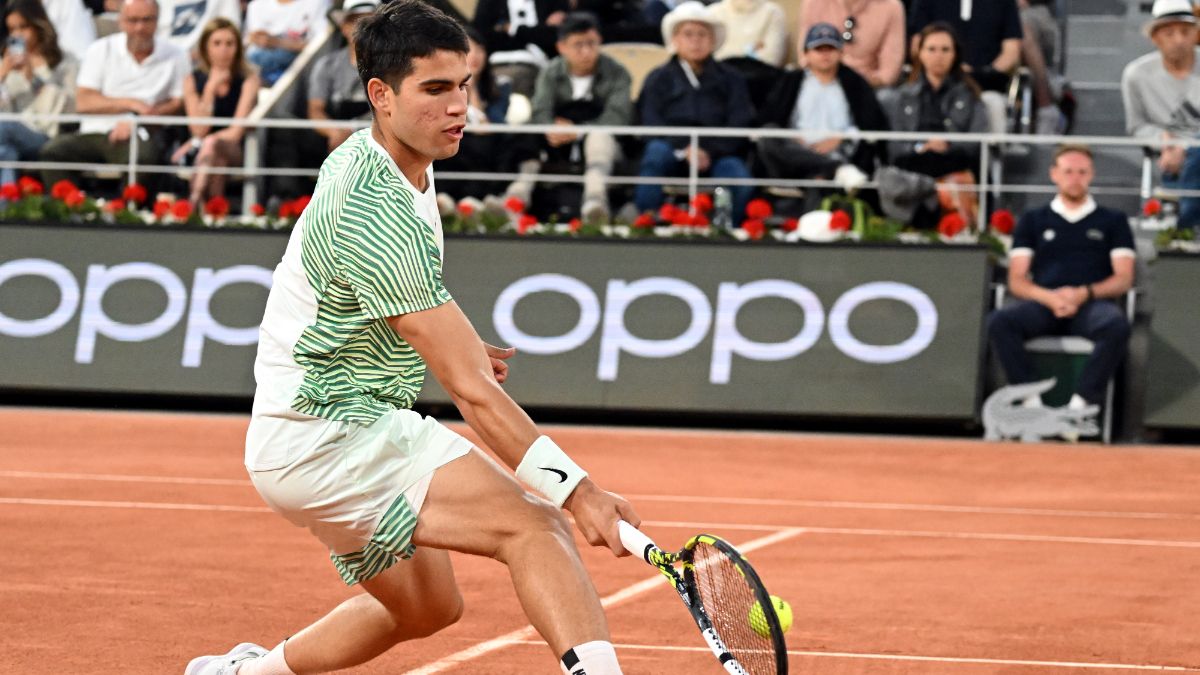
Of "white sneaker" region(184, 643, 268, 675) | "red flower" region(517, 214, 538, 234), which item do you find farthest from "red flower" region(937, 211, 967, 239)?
"white sneaker" region(184, 643, 268, 675)

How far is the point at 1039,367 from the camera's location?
536 inches

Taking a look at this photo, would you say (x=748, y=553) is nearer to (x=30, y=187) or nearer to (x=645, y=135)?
(x=645, y=135)

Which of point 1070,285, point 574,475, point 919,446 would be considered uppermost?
point 574,475

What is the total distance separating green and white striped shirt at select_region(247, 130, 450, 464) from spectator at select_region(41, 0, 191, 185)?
478 inches

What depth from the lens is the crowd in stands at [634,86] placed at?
14719mm

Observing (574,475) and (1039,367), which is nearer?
(574,475)

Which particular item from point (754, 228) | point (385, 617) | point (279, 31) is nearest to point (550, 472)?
point (385, 617)

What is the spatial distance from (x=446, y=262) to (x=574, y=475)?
34.6 ft

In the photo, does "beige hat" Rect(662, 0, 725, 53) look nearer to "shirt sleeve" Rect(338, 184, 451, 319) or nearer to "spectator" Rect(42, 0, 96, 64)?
"spectator" Rect(42, 0, 96, 64)

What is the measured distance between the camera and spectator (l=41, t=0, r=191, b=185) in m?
15.9

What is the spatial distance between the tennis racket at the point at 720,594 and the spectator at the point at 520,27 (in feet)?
41.4

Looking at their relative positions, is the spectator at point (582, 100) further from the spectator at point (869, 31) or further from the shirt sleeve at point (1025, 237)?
the shirt sleeve at point (1025, 237)

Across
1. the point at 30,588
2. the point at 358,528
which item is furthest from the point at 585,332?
the point at 358,528

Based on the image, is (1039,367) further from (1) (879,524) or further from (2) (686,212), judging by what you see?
(1) (879,524)
